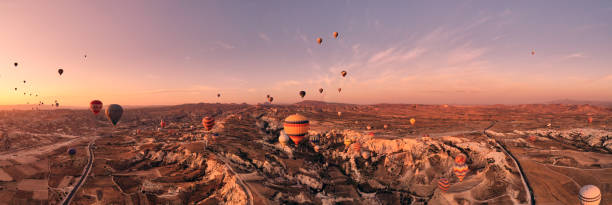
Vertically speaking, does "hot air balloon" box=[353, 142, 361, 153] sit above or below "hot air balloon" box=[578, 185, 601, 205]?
below

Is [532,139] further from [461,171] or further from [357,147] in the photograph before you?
[357,147]

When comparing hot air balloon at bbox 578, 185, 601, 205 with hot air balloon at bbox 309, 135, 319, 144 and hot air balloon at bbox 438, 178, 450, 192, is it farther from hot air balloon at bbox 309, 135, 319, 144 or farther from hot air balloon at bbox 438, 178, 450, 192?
hot air balloon at bbox 309, 135, 319, 144

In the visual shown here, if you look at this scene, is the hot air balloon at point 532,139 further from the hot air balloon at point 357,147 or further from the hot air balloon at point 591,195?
the hot air balloon at point 357,147

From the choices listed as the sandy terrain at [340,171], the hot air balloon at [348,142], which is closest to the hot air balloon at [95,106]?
the sandy terrain at [340,171]

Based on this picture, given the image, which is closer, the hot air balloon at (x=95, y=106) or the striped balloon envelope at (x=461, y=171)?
the striped balloon envelope at (x=461, y=171)

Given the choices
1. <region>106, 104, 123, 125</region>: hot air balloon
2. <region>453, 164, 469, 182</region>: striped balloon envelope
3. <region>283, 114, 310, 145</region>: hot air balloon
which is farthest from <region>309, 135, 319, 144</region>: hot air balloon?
<region>106, 104, 123, 125</region>: hot air balloon

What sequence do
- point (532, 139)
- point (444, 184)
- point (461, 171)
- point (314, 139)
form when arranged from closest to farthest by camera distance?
point (461, 171), point (444, 184), point (532, 139), point (314, 139)

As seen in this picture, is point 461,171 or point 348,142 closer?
point 461,171

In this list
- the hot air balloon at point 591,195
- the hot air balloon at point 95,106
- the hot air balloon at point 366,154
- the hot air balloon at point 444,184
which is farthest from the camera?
the hot air balloon at point 366,154

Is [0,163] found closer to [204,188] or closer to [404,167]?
[204,188]

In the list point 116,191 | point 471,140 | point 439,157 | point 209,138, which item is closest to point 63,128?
point 209,138

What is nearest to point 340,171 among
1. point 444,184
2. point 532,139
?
point 444,184

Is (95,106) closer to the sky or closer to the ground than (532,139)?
closer to the sky
